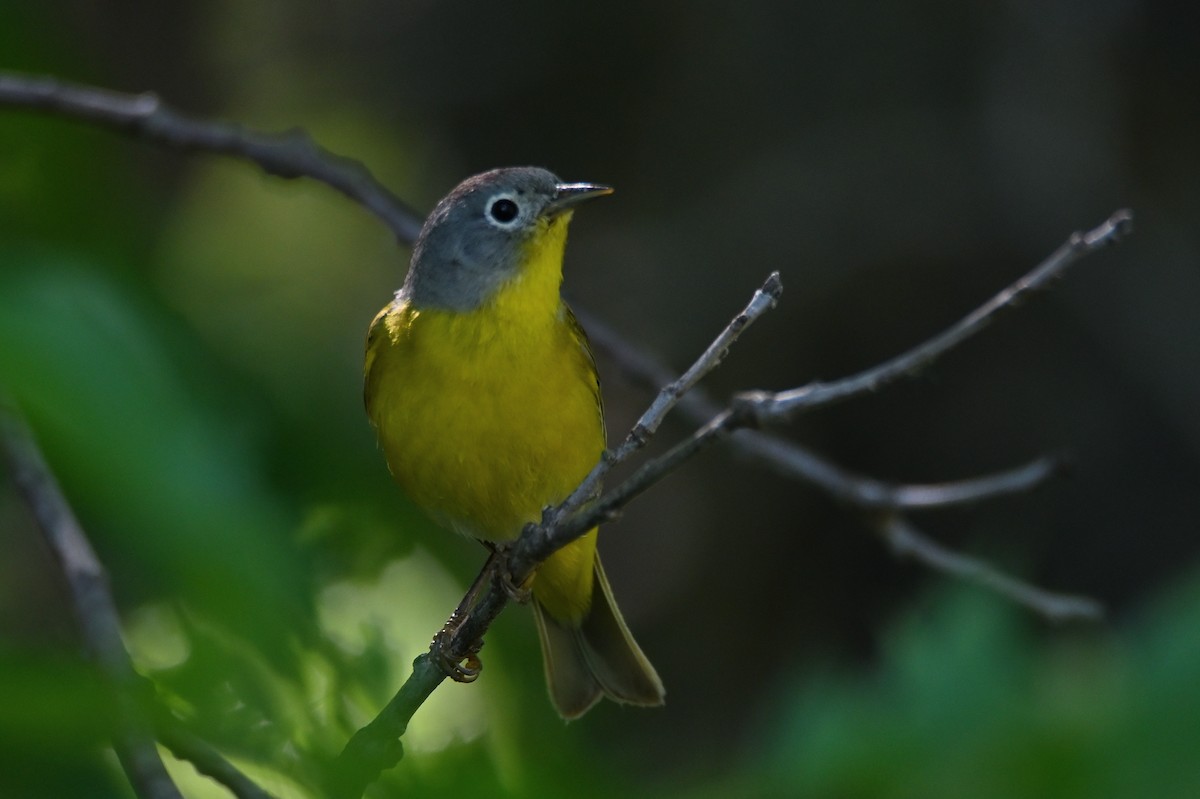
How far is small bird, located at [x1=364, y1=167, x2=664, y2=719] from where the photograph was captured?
3533 mm

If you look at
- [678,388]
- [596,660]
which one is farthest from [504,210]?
[678,388]

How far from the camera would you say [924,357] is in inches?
94.5

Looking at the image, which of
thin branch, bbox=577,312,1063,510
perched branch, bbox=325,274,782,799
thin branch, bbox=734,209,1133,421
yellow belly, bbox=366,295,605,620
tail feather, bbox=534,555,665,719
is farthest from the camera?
tail feather, bbox=534,555,665,719

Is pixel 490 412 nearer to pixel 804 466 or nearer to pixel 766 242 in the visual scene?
pixel 804 466

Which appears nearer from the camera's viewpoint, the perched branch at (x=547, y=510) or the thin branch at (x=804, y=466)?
the perched branch at (x=547, y=510)

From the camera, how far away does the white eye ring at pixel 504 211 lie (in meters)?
3.99

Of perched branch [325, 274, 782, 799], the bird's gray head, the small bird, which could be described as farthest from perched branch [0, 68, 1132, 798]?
the small bird

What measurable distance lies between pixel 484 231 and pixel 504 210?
0.09 meters

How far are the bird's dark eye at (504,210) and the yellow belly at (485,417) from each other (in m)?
0.38

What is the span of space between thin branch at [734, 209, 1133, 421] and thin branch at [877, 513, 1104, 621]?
0.72 metres

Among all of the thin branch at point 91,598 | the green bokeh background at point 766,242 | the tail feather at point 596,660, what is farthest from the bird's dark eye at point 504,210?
the thin branch at point 91,598

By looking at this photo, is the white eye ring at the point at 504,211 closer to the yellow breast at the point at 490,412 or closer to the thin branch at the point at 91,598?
the yellow breast at the point at 490,412

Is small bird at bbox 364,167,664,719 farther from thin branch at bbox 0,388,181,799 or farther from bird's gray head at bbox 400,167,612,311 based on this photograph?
thin branch at bbox 0,388,181,799

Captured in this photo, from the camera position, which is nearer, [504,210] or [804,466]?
[804,466]
